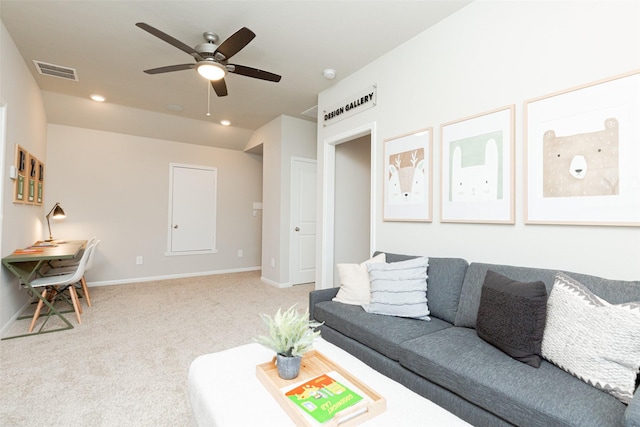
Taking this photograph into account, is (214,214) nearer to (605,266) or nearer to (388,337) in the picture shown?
(388,337)

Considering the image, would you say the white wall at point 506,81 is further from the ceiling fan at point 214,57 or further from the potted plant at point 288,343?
the potted plant at point 288,343

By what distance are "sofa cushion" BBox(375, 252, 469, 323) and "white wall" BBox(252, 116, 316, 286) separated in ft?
9.66

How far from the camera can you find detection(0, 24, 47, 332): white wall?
267 centimetres

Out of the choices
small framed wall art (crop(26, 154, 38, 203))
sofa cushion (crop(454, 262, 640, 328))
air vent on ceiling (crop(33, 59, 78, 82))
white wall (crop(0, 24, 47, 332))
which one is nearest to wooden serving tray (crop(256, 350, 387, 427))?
sofa cushion (crop(454, 262, 640, 328))

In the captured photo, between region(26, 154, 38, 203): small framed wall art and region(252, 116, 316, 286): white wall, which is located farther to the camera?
region(252, 116, 316, 286): white wall

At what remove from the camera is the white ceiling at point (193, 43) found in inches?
91.4

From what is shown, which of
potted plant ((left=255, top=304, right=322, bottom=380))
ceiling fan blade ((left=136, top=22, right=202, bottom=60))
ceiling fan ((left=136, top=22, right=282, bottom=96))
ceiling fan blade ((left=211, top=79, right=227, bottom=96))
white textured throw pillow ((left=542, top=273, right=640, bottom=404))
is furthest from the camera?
ceiling fan blade ((left=211, top=79, right=227, bottom=96))

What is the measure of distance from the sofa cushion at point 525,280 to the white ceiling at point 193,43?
2014mm

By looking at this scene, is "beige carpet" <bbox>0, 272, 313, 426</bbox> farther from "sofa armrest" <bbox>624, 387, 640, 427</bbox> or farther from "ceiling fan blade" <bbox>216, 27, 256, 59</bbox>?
"ceiling fan blade" <bbox>216, 27, 256, 59</bbox>

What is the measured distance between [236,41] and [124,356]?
8.59ft

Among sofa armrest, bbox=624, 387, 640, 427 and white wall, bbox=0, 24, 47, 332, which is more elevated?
white wall, bbox=0, 24, 47, 332

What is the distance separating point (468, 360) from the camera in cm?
139

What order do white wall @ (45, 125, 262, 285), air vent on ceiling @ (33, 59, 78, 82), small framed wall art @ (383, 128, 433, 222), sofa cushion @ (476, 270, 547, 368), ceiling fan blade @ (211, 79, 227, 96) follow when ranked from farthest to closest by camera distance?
white wall @ (45, 125, 262, 285)
air vent on ceiling @ (33, 59, 78, 82)
ceiling fan blade @ (211, 79, 227, 96)
small framed wall art @ (383, 128, 433, 222)
sofa cushion @ (476, 270, 547, 368)

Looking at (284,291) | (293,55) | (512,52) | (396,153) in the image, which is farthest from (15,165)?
(512,52)
